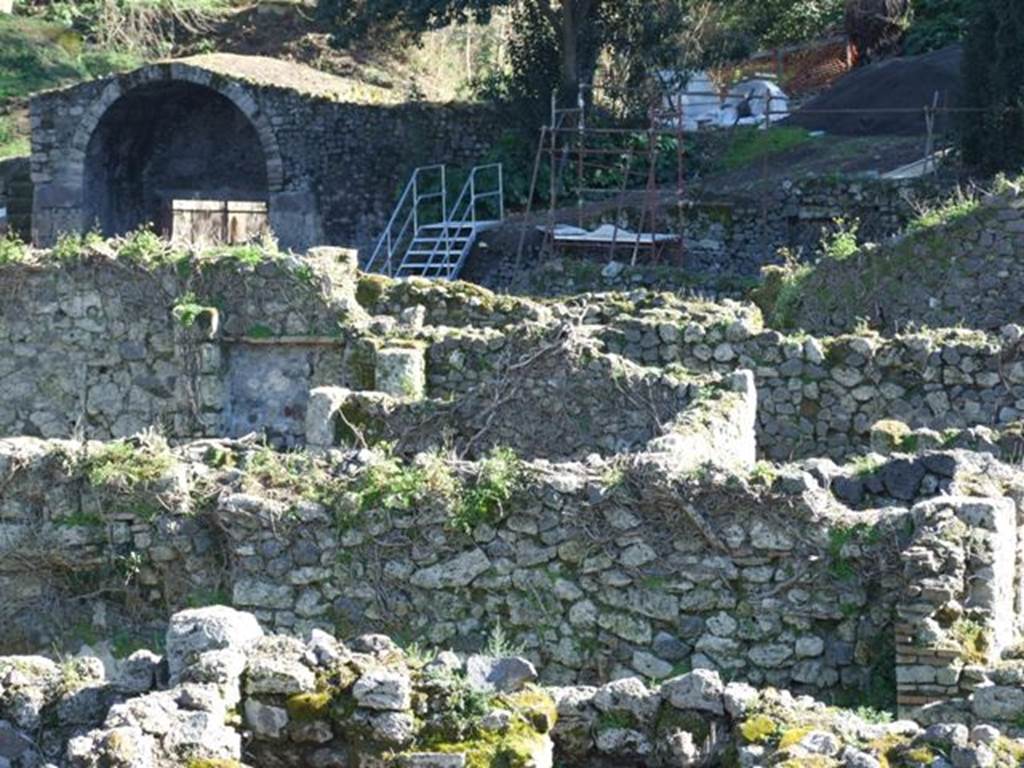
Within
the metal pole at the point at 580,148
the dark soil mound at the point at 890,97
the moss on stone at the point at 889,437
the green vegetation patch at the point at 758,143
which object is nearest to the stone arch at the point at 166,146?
the metal pole at the point at 580,148

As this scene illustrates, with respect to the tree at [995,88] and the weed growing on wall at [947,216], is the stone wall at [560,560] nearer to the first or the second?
the weed growing on wall at [947,216]

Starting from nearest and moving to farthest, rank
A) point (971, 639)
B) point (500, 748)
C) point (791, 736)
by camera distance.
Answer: point (791, 736) < point (500, 748) < point (971, 639)

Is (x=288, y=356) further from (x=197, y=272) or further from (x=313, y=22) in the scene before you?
(x=313, y=22)

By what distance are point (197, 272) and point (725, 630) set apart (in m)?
10.3

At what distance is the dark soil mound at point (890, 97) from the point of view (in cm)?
3875

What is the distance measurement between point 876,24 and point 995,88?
412 inches

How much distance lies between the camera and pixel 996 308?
84.8 ft

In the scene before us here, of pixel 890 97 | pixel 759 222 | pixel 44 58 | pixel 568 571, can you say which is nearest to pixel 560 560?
pixel 568 571


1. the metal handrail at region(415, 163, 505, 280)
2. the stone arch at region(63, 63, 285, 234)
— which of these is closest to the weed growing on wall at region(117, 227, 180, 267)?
the metal handrail at region(415, 163, 505, 280)

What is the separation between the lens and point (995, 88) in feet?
113

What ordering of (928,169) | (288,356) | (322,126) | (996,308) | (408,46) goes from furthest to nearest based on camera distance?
(408,46) < (322,126) < (928,169) < (996,308) < (288,356)

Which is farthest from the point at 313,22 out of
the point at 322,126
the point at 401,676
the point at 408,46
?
the point at 401,676

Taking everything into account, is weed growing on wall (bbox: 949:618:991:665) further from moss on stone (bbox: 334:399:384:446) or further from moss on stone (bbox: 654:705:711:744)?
moss on stone (bbox: 334:399:384:446)

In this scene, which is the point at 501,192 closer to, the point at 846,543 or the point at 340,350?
the point at 340,350
